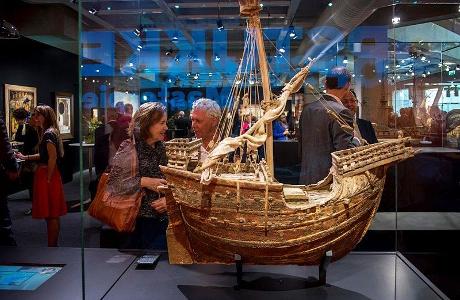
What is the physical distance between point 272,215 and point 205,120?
0.68 meters

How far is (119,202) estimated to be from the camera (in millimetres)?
2479

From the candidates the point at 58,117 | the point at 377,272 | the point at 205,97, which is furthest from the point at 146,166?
the point at 58,117

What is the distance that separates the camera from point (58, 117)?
12.5ft

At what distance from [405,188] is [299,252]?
1370mm

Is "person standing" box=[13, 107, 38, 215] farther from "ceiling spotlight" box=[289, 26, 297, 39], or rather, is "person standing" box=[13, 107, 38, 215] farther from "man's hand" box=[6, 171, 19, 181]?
"ceiling spotlight" box=[289, 26, 297, 39]

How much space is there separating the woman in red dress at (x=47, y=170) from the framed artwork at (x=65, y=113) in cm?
7

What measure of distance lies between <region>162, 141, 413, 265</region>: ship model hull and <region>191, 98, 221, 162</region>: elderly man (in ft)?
1.21

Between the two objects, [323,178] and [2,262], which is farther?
[2,262]

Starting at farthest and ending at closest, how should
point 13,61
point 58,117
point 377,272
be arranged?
point 13,61 → point 58,117 → point 377,272

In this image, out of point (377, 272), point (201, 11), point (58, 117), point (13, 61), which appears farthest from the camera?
point (13, 61)

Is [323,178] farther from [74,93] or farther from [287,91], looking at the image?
[74,93]

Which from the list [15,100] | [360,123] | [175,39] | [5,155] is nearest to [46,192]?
[5,155]

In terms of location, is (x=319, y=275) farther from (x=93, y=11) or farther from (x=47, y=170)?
(x=47, y=170)

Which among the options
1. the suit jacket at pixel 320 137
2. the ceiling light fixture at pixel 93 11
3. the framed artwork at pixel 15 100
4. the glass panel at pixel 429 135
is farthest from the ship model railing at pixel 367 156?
the framed artwork at pixel 15 100
